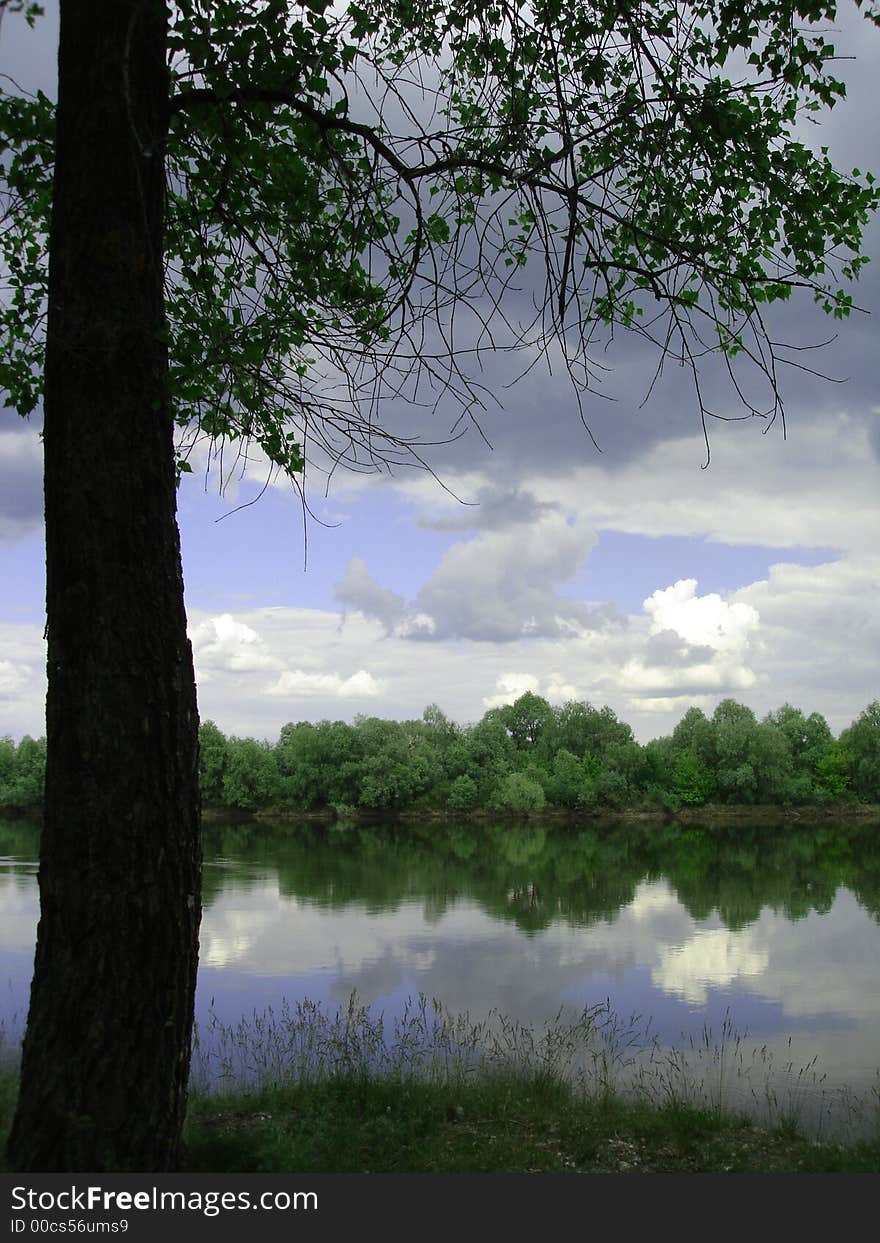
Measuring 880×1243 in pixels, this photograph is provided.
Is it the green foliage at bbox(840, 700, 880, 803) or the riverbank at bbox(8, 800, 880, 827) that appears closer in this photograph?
the riverbank at bbox(8, 800, 880, 827)

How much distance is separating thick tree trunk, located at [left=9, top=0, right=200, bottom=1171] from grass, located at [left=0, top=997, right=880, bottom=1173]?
82 centimetres

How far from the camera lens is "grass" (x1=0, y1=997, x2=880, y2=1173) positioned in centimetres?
514

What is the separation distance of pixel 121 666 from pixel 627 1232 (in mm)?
3135

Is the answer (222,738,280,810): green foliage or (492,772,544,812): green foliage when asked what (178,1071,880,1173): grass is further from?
(222,738,280,810): green foliage

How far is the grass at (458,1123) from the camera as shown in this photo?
514 cm

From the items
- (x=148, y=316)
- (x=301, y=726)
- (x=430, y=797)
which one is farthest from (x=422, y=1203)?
(x=301, y=726)

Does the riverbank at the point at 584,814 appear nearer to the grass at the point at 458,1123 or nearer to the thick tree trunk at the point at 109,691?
the grass at the point at 458,1123

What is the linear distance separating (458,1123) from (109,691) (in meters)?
3.92

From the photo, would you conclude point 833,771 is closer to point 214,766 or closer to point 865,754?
point 865,754

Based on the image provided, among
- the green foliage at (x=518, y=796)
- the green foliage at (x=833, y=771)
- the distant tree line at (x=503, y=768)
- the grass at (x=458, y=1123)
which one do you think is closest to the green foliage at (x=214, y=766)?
the distant tree line at (x=503, y=768)

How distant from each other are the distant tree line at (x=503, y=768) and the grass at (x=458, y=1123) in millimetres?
53498

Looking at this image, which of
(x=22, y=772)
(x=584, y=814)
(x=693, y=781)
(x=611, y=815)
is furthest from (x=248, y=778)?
(x=693, y=781)

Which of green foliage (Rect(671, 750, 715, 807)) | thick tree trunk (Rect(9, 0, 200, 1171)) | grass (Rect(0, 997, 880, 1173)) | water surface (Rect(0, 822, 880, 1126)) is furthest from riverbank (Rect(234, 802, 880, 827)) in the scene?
thick tree trunk (Rect(9, 0, 200, 1171))

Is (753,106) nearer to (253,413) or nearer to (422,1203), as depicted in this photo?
(253,413)
